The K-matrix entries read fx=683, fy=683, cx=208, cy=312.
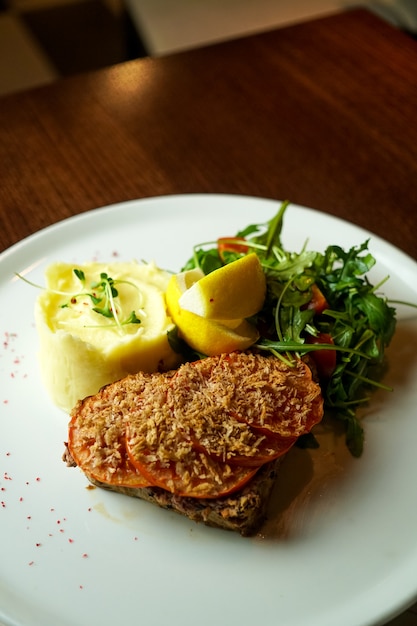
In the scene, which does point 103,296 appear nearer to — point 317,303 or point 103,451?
point 103,451

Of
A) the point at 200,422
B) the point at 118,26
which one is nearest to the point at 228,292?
the point at 200,422

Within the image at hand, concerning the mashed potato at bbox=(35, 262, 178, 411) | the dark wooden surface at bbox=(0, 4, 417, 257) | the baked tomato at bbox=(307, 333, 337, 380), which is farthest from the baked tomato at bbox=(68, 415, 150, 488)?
the dark wooden surface at bbox=(0, 4, 417, 257)

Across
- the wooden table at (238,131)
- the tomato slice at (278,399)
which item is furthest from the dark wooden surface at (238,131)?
the tomato slice at (278,399)

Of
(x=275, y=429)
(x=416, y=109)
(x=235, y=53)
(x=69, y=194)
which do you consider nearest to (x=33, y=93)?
(x=69, y=194)

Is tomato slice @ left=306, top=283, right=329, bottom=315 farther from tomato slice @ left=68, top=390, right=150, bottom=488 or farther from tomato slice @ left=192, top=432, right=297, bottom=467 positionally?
tomato slice @ left=68, top=390, right=150, bottom=488

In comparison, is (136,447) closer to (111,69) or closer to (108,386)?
(108,386)

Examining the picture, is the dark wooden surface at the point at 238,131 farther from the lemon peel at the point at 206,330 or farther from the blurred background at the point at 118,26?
the lemon peel at the point at 206,330
